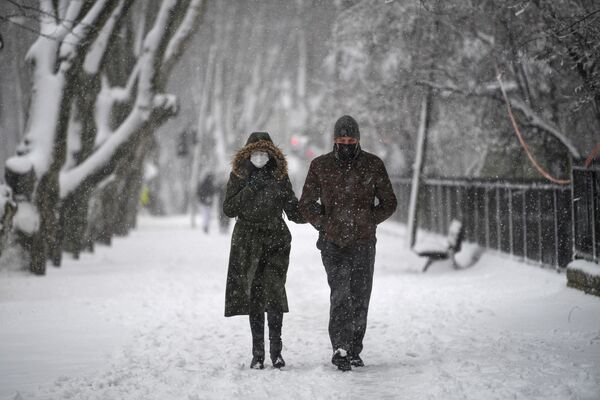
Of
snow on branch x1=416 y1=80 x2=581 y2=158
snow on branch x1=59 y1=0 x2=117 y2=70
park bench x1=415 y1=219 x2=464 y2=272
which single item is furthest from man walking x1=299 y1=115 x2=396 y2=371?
park bench x1=415 y1=219 x2=464 y2=272

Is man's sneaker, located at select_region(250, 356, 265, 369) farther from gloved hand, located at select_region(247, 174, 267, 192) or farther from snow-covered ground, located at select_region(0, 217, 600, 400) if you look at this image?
gloved hand, located at select_region(247, 174, 267, 192)

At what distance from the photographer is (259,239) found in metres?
6.52

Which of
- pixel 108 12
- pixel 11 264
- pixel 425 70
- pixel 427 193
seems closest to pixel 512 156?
pixel 425 70

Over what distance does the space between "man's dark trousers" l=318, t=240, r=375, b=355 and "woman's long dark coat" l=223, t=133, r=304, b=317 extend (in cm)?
37

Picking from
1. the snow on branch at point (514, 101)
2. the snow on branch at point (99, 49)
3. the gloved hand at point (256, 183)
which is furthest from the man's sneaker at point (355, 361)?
the snow on branch at point (99, 49)

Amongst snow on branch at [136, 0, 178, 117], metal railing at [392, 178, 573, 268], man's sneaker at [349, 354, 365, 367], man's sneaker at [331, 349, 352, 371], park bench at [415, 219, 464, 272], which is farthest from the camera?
snow on branch at [136, 0, 178, 117]

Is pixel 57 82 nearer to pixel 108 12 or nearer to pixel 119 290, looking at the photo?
pixel 108 12

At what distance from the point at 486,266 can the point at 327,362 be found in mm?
7402

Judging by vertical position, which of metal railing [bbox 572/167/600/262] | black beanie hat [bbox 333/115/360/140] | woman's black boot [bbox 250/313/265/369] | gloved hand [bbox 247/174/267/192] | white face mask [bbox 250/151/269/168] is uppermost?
black beanie hat [bbox 333/115/360/140]

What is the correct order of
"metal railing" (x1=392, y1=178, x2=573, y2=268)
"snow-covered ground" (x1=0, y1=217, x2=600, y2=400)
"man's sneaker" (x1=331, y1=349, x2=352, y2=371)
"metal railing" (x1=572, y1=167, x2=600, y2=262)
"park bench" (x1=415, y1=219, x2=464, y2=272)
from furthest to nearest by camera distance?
"park bench" (x1=415, y1=219, x2=464, y2=272)
"metal railing" (x1=392, y1=178, x2=573, y2=268)
"metal railing" (x1=572, y1=167, x2=600, y2=262)
"man's sneaker" (x1=331, y1=349, x2=352, y2=371)
"snow-covered ground" (x1=0, y1=217, x2=600, y2=400)

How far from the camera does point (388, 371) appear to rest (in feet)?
21.1

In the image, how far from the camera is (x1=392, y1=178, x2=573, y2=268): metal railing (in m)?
11.4

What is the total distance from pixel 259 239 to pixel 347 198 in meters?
0.75

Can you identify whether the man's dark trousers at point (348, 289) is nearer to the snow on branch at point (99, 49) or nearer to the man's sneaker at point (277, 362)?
the man's sneaker at point (277, 362)
